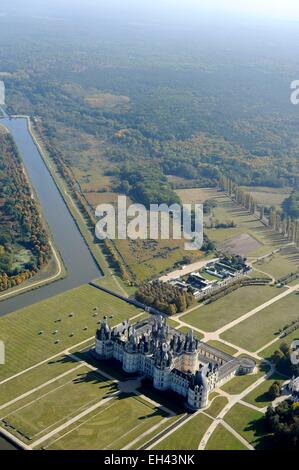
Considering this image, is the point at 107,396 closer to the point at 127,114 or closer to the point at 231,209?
the point at 231,209

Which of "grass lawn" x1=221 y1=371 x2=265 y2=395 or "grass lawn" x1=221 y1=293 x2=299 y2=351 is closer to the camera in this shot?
"grass lawn" x1=221 y1=371 x2=265 y2=395

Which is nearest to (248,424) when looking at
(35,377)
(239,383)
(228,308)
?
(239,383)

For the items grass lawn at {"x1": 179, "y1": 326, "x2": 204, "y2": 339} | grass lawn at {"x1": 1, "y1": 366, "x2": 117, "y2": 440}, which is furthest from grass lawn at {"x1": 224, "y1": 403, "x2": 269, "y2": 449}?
grass lawn at {"x1": 179, "y1": 326, "x2": 204, "y2": 339}

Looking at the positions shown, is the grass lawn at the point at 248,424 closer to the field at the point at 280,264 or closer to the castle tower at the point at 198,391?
the castle tower at the point at 198,391

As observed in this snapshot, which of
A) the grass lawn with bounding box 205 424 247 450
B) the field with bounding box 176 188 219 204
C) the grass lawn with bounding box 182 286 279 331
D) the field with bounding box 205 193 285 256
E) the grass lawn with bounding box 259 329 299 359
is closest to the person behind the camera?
the grass lawn with bounding box 205 424 247 450

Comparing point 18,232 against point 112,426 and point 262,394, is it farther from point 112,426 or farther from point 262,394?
point 262,394

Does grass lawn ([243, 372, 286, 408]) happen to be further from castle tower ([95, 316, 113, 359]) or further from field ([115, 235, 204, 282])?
field ([115, 235, 204, 282])

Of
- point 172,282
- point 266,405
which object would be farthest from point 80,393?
point 172,282
